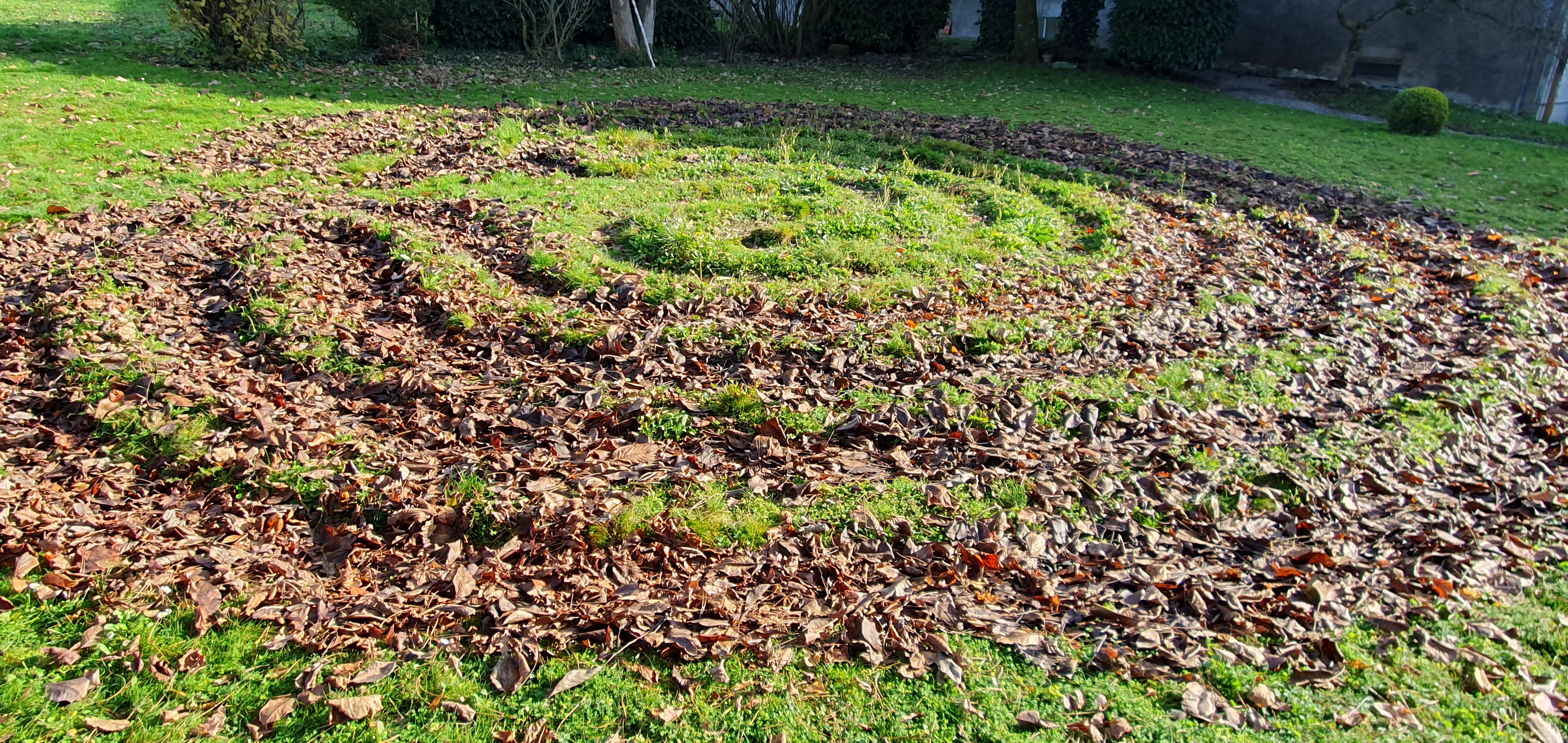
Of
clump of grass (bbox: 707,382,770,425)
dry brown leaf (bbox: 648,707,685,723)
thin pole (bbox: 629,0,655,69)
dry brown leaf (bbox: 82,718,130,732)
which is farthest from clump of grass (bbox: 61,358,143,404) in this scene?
thin pole (bbox: 629,0,655,69)

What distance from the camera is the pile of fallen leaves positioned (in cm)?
321

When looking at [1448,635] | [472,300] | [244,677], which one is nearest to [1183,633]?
[1448,635]

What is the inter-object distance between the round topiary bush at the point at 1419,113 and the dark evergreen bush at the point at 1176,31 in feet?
11.6

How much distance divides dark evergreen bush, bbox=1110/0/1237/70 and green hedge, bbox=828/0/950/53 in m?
3.38

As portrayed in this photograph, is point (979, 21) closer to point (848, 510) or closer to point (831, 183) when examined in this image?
point (831, 183)

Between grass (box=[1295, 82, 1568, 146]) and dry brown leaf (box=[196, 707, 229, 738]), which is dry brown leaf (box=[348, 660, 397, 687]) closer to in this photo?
dry brown leaf (box=[196, 707, 229, 738])

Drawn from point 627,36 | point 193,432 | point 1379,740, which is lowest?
point 1379,740

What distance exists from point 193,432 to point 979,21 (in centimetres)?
1667

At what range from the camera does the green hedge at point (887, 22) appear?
1708cm

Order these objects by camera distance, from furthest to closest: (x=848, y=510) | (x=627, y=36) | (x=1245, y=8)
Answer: (x=1245, y=8)
(x=627, y=36)
(x=848, y=510)

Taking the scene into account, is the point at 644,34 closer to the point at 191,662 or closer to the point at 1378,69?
the point at 1378,69

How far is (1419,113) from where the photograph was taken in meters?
11.8

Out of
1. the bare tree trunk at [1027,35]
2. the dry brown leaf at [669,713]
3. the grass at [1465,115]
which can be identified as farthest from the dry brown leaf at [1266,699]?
the bare tree trunk at [1027,35]

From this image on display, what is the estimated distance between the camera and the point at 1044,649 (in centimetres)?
307
